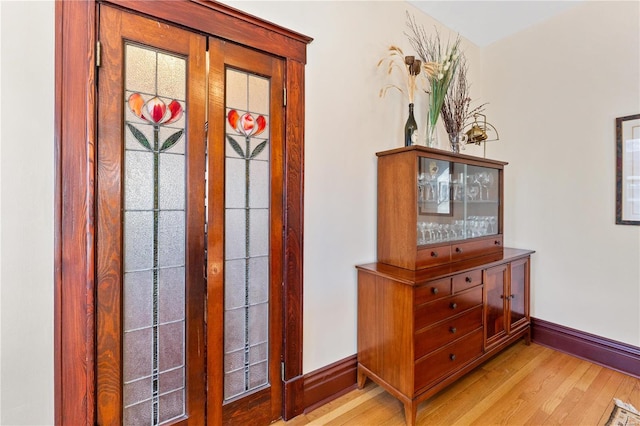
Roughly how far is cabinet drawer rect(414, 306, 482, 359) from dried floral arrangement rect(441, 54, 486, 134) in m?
1.46

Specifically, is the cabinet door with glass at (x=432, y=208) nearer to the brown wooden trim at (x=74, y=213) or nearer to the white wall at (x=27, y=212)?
the brown wooden trim at (x=74, y=213)

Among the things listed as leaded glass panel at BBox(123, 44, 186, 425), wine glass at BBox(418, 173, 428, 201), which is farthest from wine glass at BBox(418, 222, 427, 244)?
leaded glass panel at BBox(123, 44, 186, 425)

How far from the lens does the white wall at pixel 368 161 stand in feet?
3.96

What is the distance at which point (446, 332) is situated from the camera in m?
1.93

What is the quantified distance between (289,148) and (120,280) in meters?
1.09

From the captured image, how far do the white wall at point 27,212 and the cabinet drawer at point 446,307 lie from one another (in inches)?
70.7

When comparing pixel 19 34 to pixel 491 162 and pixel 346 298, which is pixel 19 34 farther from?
pixel 491 162

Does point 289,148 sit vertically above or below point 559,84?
below

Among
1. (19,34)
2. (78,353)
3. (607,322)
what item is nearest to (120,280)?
(78,353)

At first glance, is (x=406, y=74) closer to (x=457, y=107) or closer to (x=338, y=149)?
(x=457, y=107)

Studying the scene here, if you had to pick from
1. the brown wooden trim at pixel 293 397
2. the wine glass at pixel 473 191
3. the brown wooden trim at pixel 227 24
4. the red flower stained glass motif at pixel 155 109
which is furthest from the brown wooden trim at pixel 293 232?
the wine glass at pixel 473 191

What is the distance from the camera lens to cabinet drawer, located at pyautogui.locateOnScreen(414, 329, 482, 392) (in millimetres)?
1789

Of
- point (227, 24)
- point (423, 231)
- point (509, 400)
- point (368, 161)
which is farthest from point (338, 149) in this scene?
point (509, 400)

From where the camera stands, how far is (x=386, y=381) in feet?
6.26
